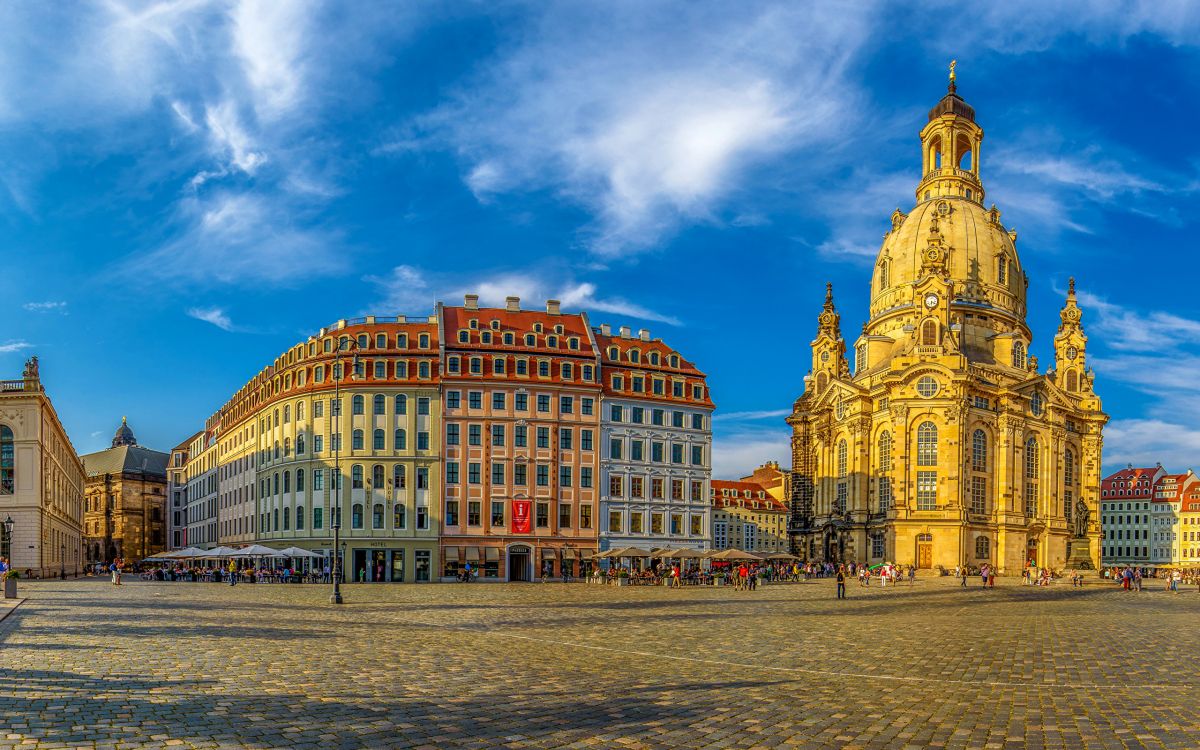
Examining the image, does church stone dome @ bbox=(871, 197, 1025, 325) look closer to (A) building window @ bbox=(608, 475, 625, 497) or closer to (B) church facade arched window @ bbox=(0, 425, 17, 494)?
(A) building window @ bbox=(608, 475, 625, 497)

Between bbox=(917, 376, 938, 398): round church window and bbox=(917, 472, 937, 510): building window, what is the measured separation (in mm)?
7882

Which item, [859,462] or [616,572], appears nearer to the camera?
[616,572]

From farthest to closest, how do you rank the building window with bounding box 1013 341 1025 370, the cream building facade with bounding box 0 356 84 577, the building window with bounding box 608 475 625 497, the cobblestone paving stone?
the building window with bounding box 1013 341 1025 370 < the building window with bounding box 608 475 625 497 < the cream building facade with bounding box 0 356 84 577 < the cobblestone paving stone

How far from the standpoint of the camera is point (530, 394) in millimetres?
78812

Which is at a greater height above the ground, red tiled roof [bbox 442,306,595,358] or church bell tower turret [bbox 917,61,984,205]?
church bell tower turret [bbox 917,61,984,205]

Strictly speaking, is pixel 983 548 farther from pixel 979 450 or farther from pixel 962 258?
pixel 962 258

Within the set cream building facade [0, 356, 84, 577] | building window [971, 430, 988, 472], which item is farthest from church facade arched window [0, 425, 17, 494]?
building window [971, 430, 988, 472]

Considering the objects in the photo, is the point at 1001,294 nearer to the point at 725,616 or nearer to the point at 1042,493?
the point at 1042,493

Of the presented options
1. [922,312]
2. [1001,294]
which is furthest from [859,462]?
[1001,294]

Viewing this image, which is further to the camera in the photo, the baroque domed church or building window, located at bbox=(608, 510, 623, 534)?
the baroque domed church

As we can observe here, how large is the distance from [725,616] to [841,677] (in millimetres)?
17379

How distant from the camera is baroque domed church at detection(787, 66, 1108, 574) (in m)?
104

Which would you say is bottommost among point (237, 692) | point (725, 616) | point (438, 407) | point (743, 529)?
point (743, 529)

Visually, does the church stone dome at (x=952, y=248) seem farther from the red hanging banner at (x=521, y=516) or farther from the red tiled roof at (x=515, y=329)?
the red hanging banner at (x=521, y=516)
